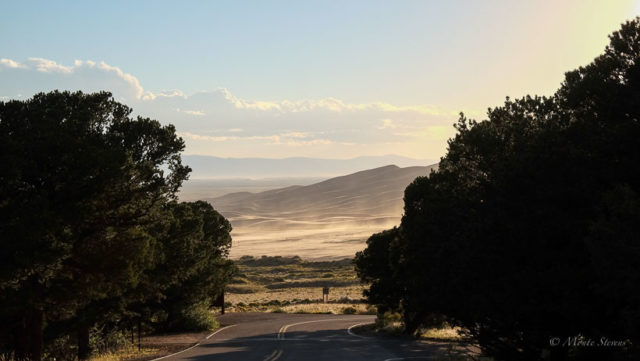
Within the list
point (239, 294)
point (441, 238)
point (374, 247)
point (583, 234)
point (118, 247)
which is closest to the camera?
point (583, 234)

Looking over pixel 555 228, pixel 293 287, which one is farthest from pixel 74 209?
pixel 293 287

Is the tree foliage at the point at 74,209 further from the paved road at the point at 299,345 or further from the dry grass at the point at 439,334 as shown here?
the dry grass at the point at 439,334

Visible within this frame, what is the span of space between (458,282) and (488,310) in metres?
1.23

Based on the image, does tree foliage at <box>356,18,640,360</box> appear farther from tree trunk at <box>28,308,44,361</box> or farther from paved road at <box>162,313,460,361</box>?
tree trunk at <box>28,308,44,361</box>

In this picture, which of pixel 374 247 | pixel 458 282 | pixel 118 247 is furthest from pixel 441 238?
pixel 374 247

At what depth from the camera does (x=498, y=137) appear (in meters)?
21.2

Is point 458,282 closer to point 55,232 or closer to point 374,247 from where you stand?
point 55,232

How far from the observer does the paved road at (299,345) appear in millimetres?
29391

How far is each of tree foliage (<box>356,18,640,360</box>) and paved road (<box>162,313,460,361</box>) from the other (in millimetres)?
10030

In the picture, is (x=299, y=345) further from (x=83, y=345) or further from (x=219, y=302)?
(x=219, y=302)

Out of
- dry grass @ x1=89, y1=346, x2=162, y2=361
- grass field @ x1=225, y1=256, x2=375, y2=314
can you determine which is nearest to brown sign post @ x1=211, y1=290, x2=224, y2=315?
grass field @ x1=225, y1=256, x2=375, y2=314

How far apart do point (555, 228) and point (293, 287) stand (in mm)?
87913

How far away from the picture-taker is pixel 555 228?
656 inches

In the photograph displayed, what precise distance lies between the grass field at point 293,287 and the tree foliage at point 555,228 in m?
37.0
